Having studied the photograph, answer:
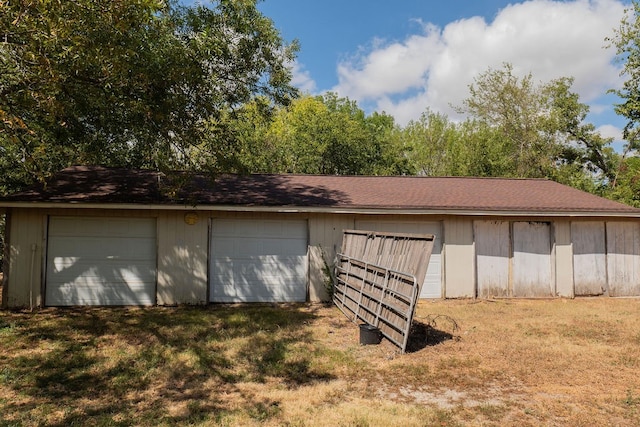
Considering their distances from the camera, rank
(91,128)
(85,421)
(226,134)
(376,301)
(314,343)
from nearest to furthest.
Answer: (85,421) < (314,343) < (376,301) < (226,134) < (91,128)

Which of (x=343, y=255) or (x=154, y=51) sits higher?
(x=154, y=51)

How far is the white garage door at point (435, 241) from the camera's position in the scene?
11.1 m

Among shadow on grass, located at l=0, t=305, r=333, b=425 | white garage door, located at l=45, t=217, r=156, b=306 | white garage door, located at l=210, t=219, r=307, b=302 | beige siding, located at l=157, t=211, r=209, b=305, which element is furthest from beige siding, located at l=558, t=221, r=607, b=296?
white garage door, located at l=45, t=217, r=156, b=306

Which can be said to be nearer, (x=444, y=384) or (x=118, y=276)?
(x=444, y=384)

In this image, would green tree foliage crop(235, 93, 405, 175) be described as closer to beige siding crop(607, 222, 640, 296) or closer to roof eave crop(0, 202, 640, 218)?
roof eave crop(0, 202, 640, 218)

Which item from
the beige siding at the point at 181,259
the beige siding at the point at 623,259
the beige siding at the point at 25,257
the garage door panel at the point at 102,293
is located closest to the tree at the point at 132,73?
the beige siding at the point at 181,259

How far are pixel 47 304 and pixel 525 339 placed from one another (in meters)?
10.2

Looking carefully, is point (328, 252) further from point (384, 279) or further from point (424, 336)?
point (424, 336)

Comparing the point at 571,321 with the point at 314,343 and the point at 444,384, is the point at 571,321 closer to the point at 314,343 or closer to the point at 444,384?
the point at 444,384

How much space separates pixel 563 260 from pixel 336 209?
6.52 m

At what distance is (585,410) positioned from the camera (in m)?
4.50

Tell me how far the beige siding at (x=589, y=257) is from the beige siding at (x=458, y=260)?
3023 mm

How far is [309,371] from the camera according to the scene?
5.67m

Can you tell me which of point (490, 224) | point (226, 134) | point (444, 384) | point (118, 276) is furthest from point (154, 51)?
point (490, 224)
